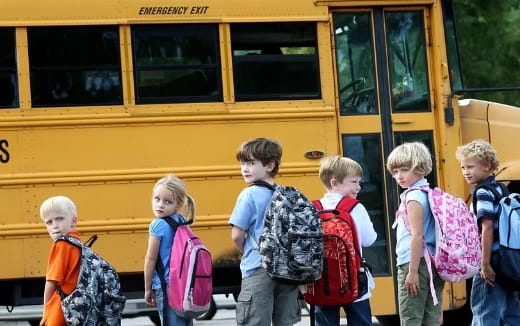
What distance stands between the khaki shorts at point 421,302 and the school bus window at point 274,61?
2.15 m

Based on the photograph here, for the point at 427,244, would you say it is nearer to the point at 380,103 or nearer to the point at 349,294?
the point at 349,294

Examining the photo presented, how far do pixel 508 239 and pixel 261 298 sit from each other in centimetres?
152

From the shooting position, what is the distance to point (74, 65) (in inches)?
295

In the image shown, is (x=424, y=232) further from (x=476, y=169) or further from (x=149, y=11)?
(x=149, y=11)

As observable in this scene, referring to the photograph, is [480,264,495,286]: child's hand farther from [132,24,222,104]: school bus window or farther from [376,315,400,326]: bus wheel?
[376,315,400,326]: bus wheel

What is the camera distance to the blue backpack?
20.5 feet

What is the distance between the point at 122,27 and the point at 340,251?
2.66 m

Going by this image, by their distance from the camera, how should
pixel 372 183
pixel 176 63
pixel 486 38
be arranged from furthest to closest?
pixel 486 38
pixel 372 183
pixel 176 63

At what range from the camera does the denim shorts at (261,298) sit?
18.6ft

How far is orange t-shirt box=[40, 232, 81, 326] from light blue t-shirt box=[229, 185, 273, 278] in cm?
82

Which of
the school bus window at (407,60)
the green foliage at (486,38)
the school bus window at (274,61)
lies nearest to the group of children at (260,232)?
the school bus window at (274,61)

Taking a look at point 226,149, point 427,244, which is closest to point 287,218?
point 427,244

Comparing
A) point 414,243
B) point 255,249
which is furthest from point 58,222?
point 414,243

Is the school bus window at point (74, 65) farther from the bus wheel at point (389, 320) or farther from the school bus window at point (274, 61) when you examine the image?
the bus wheel at point (389, 320)
